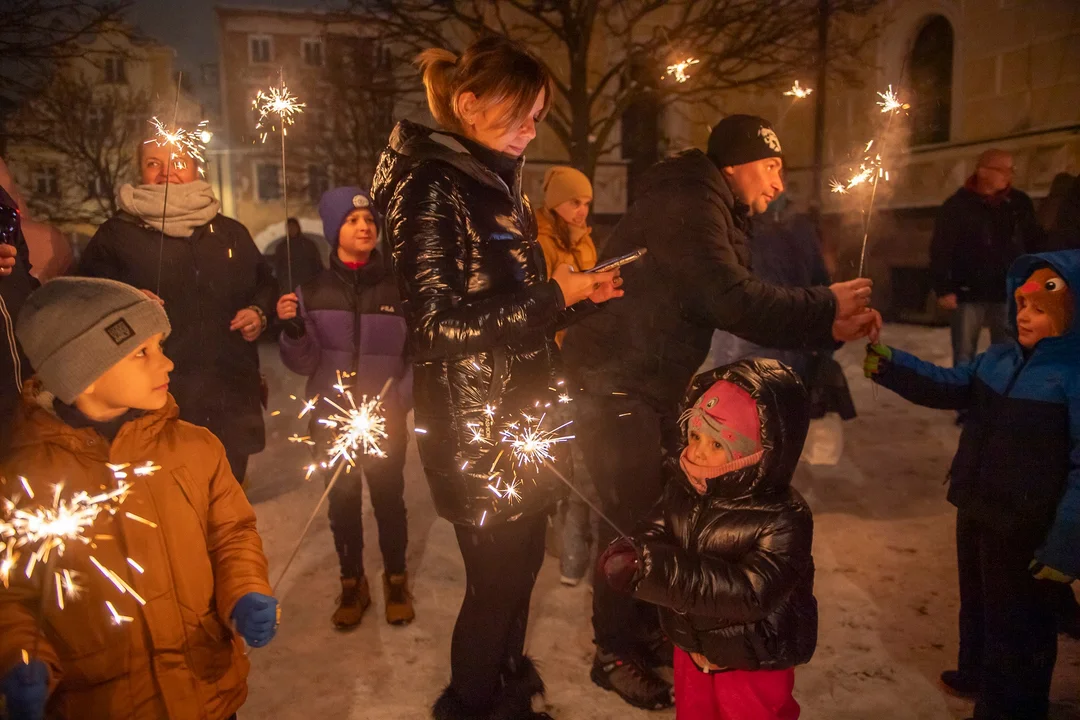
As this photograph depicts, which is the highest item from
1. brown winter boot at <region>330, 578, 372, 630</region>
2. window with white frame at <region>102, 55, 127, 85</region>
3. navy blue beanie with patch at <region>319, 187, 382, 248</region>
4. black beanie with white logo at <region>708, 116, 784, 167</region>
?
window with white frame at <region>102, 55, 127, 85</region>

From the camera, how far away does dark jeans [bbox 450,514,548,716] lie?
248 centimetres

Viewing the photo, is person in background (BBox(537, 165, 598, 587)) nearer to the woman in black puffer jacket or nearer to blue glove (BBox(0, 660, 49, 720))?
the woman in black puffer jacket

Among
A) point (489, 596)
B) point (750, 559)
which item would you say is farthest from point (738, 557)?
point (489, 596)

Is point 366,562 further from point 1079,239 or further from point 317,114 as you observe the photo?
point 317,114

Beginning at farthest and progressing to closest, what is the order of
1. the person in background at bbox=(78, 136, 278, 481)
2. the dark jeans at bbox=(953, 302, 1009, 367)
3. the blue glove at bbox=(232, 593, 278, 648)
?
the dark jeans at bbox=(953, 302, 1009, 367) < the person in background at bbox=(78, 136, 278, 481) < the blue glove at bbox=(232, 593, 278, 648)

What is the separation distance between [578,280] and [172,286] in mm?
2497

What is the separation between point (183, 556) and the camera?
204cm

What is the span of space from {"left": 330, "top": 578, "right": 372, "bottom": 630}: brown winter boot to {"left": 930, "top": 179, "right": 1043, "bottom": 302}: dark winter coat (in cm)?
583

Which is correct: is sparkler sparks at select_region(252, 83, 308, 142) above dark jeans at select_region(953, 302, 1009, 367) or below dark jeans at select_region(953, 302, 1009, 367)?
above

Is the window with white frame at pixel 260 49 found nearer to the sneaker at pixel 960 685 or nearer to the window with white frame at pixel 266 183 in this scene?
the window with white frame at pixel 266 183

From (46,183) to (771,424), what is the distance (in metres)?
12.7

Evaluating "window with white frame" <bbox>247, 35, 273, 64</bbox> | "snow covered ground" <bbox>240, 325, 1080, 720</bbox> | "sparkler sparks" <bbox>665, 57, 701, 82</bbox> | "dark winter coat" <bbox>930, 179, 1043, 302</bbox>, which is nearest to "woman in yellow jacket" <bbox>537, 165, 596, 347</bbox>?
"sparkler sparks" <bbox>665, 57, 701, 82</bbox>

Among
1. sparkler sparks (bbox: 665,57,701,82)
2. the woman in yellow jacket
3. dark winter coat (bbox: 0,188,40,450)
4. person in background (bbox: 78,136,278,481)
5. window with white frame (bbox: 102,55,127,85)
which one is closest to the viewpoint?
dark winter coat (bbox: 0,188,40,450)

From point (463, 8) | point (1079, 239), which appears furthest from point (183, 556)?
point (463, 8)
